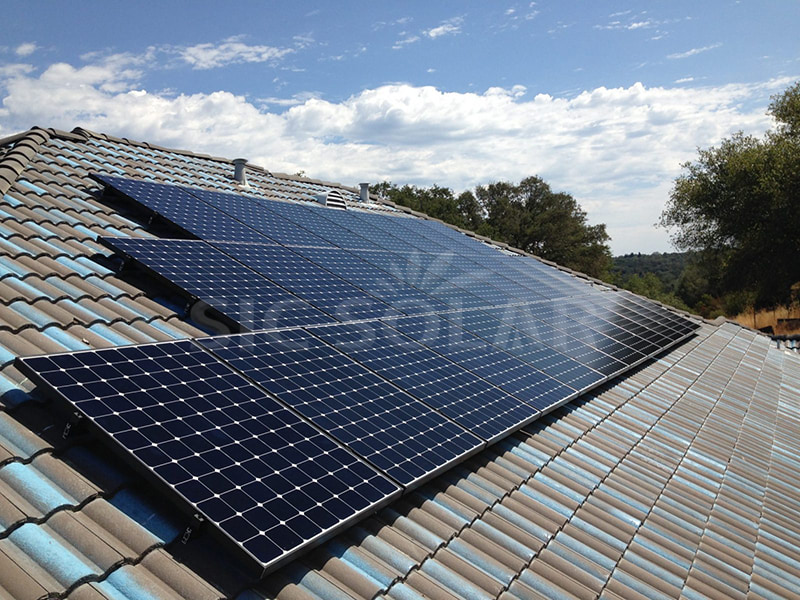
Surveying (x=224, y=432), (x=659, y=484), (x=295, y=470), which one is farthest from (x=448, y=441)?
(x=659, y=484)

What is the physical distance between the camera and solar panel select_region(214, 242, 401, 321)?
9492 millimetres

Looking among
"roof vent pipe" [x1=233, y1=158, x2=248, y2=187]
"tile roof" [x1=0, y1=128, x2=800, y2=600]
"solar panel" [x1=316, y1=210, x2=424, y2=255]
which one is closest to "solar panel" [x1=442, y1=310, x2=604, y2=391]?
"tile roof" [x1=0, y1=128, x2=800, y2=600]

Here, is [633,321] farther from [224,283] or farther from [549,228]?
[549,228]

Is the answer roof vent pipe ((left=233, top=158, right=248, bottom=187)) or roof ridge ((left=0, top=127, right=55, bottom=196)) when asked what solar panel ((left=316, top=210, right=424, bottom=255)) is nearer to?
roof vent pipe ((left=233, top=158, right=248, bottom=187))

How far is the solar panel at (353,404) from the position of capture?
610 cm

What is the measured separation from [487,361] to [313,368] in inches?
135

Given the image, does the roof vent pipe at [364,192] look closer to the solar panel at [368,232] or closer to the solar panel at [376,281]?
the solar panel at [368,232]

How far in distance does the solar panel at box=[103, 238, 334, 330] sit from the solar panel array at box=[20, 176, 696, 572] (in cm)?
3

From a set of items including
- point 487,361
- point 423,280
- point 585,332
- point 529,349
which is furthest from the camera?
point 585,332

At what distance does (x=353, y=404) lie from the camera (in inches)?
262

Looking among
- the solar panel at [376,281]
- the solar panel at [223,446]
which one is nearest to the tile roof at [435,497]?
the solar panel at [223,446]

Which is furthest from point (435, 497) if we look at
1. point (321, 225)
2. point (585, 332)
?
point (321, 225)

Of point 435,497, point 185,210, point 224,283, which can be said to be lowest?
point 435,497

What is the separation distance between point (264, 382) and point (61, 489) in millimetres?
2192
